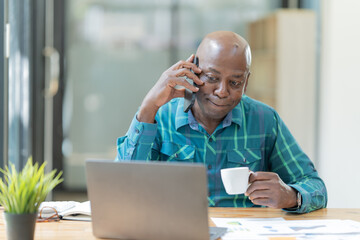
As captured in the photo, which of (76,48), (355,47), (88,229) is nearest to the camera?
(88,229)

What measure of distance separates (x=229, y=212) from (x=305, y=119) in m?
2.83

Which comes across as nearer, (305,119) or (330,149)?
(330,149)

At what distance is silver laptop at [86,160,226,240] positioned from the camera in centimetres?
114

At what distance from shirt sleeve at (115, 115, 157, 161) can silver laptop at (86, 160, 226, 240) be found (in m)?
0.56

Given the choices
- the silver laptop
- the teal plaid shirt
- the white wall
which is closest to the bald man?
the teal plaid shirt

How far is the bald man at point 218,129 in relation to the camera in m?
1.79

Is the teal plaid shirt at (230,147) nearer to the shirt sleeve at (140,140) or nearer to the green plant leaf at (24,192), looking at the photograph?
the shirt sleeve at (140,140)

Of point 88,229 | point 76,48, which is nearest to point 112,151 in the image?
point 76,48

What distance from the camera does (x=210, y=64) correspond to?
1.79 metres

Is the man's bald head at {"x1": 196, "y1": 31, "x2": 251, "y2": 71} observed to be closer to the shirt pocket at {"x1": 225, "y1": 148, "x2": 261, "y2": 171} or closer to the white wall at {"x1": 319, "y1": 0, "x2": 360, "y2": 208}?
the shirt pocket at {"x1": 225, "y1": 148, "x2": 261, "y2": 171}

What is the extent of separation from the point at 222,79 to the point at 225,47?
11cm

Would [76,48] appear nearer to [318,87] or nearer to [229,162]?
[318,87]

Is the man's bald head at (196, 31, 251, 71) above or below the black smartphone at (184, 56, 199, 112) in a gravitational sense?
above

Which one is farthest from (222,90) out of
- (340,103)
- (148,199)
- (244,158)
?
(340,103)
